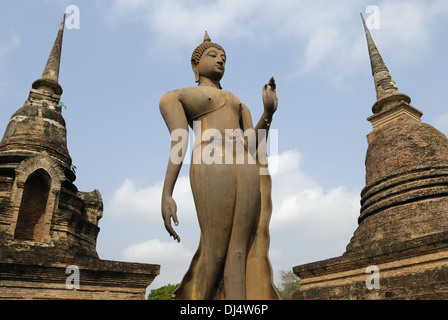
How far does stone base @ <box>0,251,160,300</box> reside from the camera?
7875 mm

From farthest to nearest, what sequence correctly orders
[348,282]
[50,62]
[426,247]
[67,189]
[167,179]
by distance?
1. [50,62]
2. [67,189]
3. [348,282]
4. [426,247]
5. [167,179]

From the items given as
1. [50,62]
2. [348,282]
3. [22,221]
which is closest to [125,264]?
[22,221]

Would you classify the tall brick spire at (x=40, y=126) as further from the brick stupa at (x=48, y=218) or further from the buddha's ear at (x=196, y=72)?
the buddha's ear at (x=196, y=72)

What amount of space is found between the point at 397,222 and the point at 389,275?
1992 millimetres

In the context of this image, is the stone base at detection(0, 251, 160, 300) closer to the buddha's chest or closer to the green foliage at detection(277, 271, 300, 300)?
the buddha's chest

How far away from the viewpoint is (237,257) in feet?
10.6

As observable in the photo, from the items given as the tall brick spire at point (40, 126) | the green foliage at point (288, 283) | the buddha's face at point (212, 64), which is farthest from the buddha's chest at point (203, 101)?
the green foliage at point (288, 283)

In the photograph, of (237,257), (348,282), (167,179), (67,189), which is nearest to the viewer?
(237,257)

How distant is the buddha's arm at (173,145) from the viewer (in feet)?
10.9

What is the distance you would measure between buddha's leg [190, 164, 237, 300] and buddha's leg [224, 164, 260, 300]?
0.18ft

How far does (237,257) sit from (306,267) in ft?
27.9

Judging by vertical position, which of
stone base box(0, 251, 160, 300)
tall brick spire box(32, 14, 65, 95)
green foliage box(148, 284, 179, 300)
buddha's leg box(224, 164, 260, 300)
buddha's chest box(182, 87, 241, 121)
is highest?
tall brick spire box(32, 14, 65, 95)

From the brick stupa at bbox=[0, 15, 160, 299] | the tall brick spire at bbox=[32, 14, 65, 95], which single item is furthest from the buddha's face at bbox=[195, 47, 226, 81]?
the tall brick spire at bbox=[32, 14, 65, 95]
